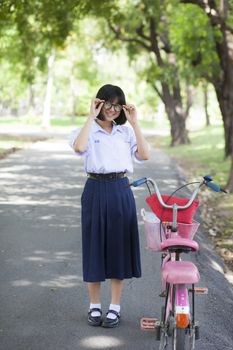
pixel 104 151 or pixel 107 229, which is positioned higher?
pixel 104 151

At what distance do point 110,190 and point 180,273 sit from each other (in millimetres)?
1156

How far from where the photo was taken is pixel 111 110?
5184 millimetres

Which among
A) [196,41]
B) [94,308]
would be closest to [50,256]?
[94,308]

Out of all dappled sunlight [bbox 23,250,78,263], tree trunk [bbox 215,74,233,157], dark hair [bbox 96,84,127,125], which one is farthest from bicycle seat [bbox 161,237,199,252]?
tree trunk [bbox 215,74,233,157]

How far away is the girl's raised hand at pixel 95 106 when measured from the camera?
5078 mm

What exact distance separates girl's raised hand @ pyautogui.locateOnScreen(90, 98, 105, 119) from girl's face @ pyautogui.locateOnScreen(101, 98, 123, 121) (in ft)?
0.18

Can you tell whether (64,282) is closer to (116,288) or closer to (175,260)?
(116,288)

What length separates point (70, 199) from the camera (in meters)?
13.3

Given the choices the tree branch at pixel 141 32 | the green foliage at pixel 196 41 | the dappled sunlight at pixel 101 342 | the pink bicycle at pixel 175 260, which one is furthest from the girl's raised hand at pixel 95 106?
the tree branch at pixel 141 32

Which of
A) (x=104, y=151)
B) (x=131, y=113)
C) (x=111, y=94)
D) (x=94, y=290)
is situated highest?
(x=111, y=94)

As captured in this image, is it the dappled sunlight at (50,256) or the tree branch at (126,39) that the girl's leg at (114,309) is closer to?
the dappled sunlight at (50,256)

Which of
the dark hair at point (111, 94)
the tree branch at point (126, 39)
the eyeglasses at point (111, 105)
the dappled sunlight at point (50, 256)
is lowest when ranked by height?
the dappled sunlight at point (50, 256)

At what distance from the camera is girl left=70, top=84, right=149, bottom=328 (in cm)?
521

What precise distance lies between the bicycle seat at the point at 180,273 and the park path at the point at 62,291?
91cm
